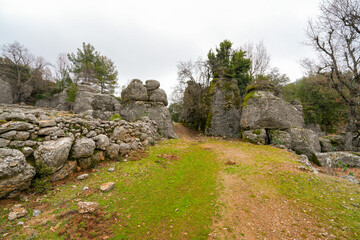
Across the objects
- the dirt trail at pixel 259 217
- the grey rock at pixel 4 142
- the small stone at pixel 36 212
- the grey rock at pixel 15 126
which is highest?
the grey rock at pixel 15 126

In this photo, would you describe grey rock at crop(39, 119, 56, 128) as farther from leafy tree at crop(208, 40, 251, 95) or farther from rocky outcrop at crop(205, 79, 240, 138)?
leafy tree at crop(208, 40, 251, 95)

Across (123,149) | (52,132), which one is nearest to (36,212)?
(52,132)

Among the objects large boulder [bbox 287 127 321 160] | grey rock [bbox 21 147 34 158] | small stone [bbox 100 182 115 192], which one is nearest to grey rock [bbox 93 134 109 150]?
grey rock [bbox 21 147 34 158]

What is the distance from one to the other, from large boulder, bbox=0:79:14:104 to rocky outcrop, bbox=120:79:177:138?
76.8 ft

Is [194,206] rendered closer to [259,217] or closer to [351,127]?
[259,217]

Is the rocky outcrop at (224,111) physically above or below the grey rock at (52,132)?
above

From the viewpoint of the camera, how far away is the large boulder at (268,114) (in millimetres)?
12742

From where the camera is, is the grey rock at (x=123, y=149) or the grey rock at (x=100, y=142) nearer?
the grey rock at (x=100, y=142)

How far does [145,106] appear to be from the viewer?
1360cm

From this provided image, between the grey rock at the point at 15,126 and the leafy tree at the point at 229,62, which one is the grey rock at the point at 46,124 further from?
the leafy tree at the point at 229,62

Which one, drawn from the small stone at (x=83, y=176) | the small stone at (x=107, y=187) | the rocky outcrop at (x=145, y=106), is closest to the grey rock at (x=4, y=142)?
the small stone at (x=83, y=176)

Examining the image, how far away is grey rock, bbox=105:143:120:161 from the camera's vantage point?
23.2ft

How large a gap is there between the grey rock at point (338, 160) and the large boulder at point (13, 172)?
14.7 metres

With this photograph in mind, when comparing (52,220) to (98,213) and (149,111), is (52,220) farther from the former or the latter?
(149,111)
